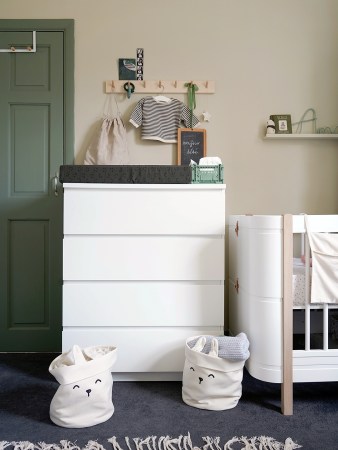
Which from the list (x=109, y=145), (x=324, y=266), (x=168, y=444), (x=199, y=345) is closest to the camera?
(x=168, y=444)

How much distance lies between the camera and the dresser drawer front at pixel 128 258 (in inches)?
70.7

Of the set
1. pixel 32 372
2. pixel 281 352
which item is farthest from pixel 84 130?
pixel 281 352

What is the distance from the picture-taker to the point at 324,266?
155cm

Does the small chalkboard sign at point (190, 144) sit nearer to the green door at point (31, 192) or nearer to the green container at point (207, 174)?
the green container at point (207, 174)

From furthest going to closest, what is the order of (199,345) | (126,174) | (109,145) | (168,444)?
(109,145) → (126,174) → (199,345) → (168,444)

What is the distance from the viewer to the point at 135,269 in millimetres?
1801

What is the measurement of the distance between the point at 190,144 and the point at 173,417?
5.10 ft

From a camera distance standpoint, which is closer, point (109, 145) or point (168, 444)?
point (168, 444)

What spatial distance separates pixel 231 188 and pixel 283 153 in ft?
1.35

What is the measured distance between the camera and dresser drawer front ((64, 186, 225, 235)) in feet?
5.86

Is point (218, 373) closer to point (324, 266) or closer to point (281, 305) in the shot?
point (281, 305)

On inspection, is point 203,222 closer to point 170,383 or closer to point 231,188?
point 231,188

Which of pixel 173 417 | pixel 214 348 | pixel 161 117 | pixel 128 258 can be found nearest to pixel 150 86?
pixel 161 117

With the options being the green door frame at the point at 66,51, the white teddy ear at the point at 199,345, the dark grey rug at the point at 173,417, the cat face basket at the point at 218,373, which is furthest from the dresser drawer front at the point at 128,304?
the green door frame at the point at 66,51
